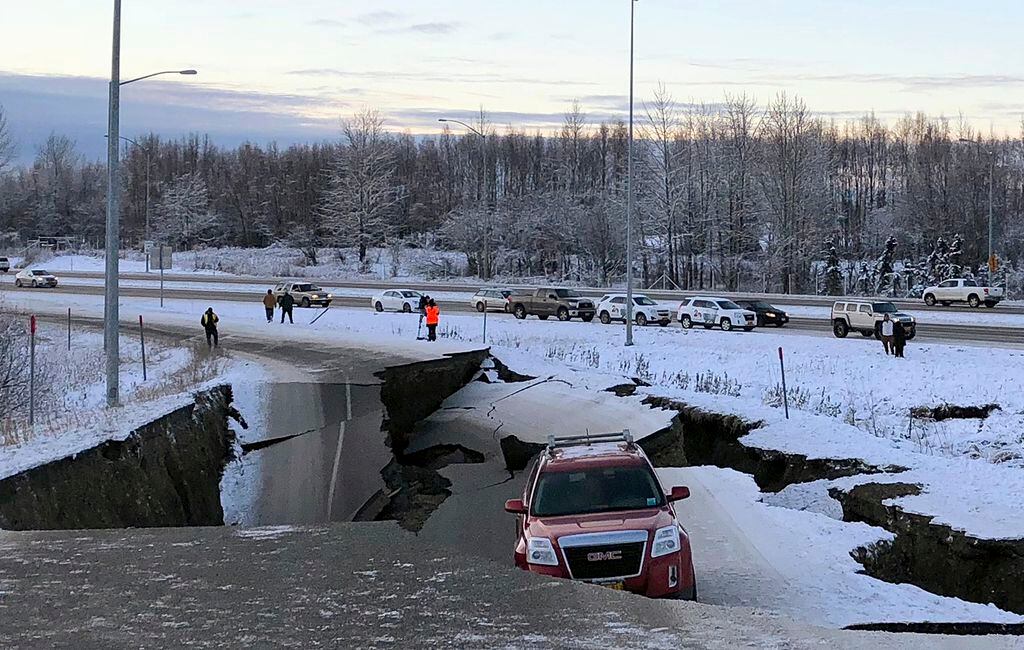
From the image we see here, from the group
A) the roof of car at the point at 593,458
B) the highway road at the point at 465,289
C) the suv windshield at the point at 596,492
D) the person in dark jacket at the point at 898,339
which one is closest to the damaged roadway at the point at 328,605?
the suv windshield at the point at 596,492

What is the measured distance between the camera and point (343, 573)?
9.66 meters

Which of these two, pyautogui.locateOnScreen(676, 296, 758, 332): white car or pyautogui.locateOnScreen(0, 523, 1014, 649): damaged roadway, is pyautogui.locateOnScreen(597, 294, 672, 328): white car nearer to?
pyautogui.locateOnScreen(676, 296, 758, 332): white car

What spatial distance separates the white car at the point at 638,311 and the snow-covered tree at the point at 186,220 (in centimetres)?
6927

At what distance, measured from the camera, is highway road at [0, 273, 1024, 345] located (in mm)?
37781

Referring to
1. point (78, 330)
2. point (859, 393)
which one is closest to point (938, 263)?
point (859, 393)

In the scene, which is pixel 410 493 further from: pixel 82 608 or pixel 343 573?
pixel 82 608

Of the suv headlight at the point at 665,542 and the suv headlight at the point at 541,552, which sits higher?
the suv headlight at the point at 665,542

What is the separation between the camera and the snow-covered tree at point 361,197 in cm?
9031

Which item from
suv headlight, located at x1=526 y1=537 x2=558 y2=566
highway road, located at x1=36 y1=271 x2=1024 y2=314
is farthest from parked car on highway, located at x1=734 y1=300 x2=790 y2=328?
suv headlight, located at x1=526 y1=537 x2=558 y2=566

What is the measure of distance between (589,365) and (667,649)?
1083 inches

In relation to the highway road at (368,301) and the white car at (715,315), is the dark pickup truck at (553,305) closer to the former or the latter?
the highway road at (368,301)

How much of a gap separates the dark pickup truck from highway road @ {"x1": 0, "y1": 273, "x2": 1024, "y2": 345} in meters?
0.88

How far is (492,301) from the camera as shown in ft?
167

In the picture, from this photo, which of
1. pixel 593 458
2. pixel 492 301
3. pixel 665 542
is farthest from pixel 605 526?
pixel 492 301
